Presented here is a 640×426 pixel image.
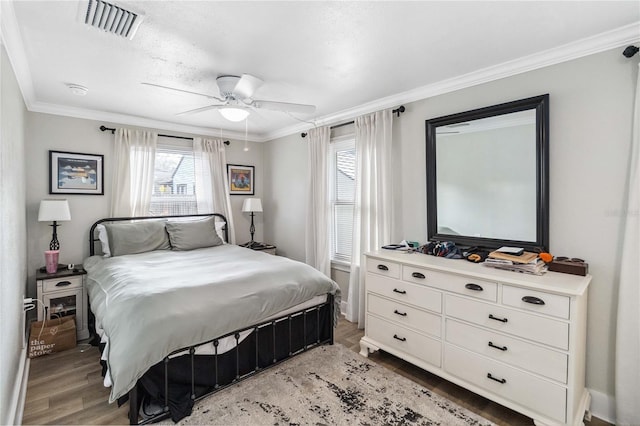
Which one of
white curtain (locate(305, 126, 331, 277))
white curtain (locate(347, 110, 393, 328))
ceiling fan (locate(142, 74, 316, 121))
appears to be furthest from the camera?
white curtain (locate(305, 126, 331, 277))

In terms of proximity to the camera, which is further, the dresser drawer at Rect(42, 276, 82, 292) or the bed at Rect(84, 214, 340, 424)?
the dresser drawer at Rect(42, 276, 82, 292)

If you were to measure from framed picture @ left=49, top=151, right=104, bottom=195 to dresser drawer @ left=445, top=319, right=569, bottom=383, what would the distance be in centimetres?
412

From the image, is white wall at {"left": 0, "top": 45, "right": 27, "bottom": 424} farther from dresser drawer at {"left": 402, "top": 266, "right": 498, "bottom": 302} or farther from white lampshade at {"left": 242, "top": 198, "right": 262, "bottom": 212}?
white lampshade at {"left": 242, "top": 198, "right": 262, "bottom": 212}

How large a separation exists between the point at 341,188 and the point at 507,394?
107 inches

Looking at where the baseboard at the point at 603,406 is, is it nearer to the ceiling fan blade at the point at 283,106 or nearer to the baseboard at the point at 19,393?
the ceiling fan blade at the point at 283,106

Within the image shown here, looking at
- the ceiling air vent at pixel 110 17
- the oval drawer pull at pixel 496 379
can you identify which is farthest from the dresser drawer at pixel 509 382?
the ceiling air vent at pixel 110 17

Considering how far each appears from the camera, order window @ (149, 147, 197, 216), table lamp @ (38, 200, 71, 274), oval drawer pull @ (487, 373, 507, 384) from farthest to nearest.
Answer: window @ (149, 147, 197, 216) → table lamp @ (38, 200, 71, 274) → oval drawer pull @ (487, 373, 507, 384)

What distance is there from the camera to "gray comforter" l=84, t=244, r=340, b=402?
74.0 inches

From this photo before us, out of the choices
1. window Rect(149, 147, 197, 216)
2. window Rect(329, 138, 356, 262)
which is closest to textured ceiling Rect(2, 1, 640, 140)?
window Rect(329, 138, 356, 262)

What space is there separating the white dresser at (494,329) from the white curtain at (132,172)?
318 cm

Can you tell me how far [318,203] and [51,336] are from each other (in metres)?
3.06

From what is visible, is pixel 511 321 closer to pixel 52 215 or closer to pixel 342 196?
pixel 342 196

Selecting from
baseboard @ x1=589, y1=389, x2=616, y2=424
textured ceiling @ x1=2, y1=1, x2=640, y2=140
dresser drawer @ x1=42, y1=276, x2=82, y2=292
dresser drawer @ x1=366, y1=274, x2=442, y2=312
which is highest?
textured ceiling @ x1=2, y1=1, x2=640, y2=140

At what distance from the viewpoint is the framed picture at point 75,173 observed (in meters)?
3.51
